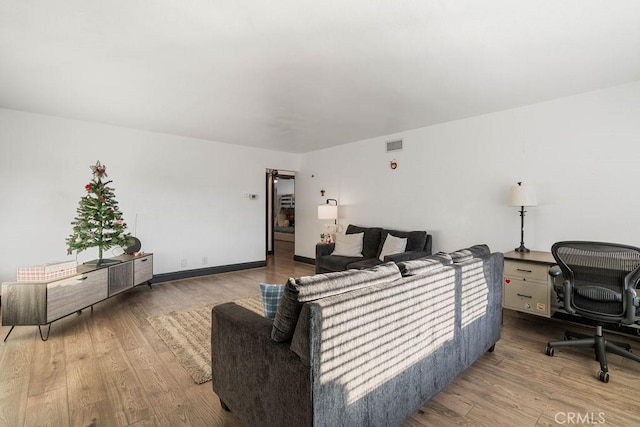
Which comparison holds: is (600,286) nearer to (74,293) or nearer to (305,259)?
(74,293)

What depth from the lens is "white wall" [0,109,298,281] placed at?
3943 millimetres

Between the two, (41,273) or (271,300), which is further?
(41,273)

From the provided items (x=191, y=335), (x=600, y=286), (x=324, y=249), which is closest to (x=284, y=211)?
(x=324, y=249)

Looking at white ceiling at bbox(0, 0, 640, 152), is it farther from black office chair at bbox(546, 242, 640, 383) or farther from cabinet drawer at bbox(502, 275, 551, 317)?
cabinet drawer at bbox(502, 275, 551, 317)

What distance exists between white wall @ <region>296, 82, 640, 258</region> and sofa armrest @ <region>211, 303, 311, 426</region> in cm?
359

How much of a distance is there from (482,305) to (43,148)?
581 centimetres

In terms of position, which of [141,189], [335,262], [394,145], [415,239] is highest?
[394,145]

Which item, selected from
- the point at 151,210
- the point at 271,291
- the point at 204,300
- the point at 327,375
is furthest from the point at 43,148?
the point at 327,375

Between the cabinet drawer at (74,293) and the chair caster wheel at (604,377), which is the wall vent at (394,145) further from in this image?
the cabinet drawer at (74,293)

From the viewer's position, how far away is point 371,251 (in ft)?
16.1

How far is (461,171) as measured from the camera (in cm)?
422

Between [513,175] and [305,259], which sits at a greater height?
[513,175]

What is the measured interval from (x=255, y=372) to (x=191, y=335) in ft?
5.85

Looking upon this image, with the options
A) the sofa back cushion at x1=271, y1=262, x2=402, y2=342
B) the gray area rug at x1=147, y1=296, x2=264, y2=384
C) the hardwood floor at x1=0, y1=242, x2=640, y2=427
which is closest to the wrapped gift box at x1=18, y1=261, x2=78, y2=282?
the hardwood floor at x1=0, y1=242, x2=640, y2=427
